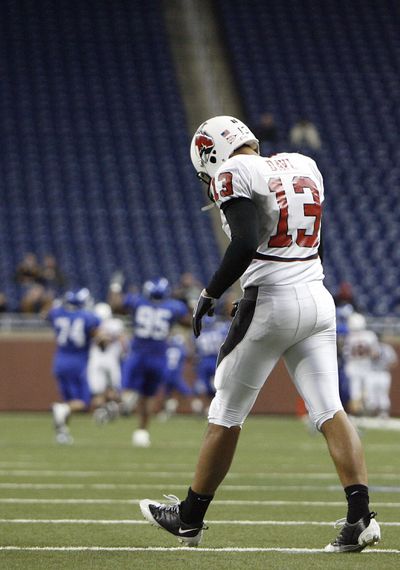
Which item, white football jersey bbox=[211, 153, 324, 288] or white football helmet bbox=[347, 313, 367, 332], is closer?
white football jersey bbox=[211, 153, 324, 288]

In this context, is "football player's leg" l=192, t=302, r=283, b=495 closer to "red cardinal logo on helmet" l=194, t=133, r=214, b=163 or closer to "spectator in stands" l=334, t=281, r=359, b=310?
"red cardinal logo on helmet" l=194, t=133, r=214, b=163

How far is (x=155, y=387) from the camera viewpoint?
13.4 metres

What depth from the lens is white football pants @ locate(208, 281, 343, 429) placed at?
Answer: 510cm

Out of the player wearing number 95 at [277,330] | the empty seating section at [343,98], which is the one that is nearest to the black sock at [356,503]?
the player wearing number 95 at [277,330]

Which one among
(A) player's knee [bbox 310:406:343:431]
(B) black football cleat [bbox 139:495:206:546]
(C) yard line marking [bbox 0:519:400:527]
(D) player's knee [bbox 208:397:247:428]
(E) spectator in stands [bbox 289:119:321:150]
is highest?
(E) spectator in stands [bbox 289:119:321:150]

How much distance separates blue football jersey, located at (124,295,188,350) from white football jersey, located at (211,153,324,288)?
8.30 metres

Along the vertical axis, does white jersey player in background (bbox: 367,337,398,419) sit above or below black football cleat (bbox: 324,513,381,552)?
below

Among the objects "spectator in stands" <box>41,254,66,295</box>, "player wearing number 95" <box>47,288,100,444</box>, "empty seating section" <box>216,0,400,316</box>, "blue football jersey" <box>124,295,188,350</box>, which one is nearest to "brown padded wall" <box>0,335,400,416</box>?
"spectator in stands" <box>41,254,66,295</box>

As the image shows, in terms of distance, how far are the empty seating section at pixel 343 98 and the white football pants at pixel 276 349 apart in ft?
50.3

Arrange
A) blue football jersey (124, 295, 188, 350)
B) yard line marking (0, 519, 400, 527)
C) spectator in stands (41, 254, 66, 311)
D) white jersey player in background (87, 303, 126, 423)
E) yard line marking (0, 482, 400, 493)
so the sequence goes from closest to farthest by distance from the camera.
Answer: yard line marking (0, 519, 400, 527) < yard line marking (0, 482, 400, 493) < blue football jersey (124, 295, 188, 350) < white jersey player in background (87, 303, 126, 423) < spectator in stands (41, 254, 66, 311)

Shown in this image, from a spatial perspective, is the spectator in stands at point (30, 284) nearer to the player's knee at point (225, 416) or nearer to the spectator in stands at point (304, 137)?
the spectator in stands at point (304, 137)

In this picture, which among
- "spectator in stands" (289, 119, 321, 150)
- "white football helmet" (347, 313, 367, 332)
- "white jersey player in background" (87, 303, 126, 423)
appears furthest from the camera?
"spectator in stands" (289, 119, 321, 150)

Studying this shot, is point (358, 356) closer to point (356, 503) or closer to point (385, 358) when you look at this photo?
point (385, 358)

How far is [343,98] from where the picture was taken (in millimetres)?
24547
